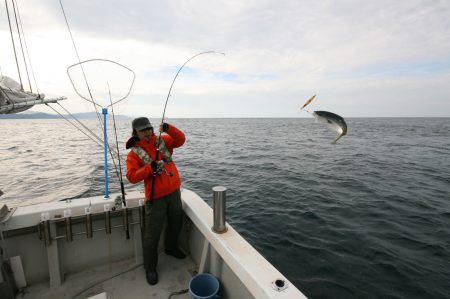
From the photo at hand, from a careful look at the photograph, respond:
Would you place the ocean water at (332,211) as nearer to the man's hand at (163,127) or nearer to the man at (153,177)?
the man at (153,177)

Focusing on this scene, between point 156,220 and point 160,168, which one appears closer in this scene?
point 160,168

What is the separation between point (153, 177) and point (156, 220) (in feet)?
2.19

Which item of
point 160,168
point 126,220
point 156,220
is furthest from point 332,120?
point 126,220

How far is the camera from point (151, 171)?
3379mm

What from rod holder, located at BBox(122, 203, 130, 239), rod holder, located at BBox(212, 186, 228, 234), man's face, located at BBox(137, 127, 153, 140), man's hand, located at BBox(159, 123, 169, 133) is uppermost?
man's hand, located at BBox(159, 123, 169, 133)

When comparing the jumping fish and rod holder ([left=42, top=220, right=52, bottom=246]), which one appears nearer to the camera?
rod holder ([left=42, top=220, right=52, bottom=246])

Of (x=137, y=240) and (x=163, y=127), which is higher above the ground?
(x=163, y=127)

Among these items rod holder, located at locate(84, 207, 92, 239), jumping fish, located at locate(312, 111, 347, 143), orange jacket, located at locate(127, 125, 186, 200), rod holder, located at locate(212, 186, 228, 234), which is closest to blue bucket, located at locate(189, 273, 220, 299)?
rod holder, located at locate(212, 186, 228, 234)

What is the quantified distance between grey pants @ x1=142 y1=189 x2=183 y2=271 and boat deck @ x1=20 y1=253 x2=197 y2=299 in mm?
272

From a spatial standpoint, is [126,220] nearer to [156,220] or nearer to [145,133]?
[156,220]

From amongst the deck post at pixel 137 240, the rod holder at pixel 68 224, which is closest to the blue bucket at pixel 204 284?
the deck post at pixel 137 240

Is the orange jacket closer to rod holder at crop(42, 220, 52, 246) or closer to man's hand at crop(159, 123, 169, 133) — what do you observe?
man's hand at crop(159, 123, 169, 133)

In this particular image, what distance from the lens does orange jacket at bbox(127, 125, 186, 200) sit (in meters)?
3.38

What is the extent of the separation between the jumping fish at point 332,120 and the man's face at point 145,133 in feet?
12.2
